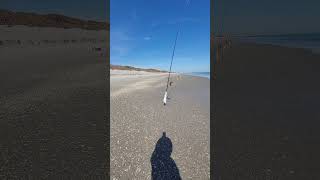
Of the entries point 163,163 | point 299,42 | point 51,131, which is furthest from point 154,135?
point 299,42

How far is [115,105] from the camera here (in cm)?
913

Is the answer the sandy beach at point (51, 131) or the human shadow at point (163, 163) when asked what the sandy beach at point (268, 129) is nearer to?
the human shadow at point (163, 163)

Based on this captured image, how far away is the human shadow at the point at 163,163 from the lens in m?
4.41

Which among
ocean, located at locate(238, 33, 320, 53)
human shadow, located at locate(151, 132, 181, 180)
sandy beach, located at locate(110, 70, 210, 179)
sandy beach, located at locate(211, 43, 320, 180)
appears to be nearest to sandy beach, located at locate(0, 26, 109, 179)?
sandy beach, located at locate(110, 70, 210, 179)

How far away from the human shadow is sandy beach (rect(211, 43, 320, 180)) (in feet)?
2.73

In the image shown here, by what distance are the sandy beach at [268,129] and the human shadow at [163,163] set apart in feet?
2.73

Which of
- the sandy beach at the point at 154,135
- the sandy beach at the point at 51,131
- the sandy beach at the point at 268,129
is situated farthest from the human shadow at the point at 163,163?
the sandy beach at the point at 51,131

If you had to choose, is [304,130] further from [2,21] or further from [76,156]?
[2,21]

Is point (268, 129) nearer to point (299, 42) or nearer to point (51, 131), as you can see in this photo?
point (51, 131)

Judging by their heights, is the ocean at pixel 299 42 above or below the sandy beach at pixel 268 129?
above

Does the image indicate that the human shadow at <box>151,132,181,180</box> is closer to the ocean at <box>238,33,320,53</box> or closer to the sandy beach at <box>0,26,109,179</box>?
the sandy beach at <box>0,26,109,179</box>

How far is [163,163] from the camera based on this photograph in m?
4.84

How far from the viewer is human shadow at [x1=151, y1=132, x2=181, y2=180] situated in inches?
174

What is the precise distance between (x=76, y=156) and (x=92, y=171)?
2.16ft
